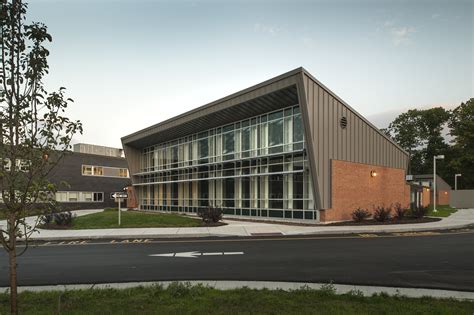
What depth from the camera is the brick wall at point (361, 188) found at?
2227 centimetres

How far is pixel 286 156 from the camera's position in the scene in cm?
2416

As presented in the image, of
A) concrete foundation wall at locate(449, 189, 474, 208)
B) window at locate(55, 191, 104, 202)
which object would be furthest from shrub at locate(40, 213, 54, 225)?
concrete foundation wall at locate(449, 189, 474, 208)

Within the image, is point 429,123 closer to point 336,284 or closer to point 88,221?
point 88,221

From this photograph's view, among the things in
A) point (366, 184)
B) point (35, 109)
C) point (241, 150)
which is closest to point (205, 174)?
point (241, 150)

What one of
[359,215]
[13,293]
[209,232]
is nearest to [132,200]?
[209,232]

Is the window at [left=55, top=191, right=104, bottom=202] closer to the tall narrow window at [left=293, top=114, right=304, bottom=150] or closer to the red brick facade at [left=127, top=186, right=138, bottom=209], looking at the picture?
the red brick facade at [left=127, top=186, right=138, bottom=209]

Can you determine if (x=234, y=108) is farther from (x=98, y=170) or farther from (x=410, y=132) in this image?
(x=410, y=132)

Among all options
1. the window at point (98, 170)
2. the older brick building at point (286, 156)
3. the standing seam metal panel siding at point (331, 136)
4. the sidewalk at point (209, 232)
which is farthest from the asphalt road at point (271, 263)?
the window at point (98, 170)

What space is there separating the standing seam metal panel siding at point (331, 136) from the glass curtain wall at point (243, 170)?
52.7 inches

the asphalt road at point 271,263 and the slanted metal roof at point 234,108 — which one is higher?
the slanted metal roof at point 234,108

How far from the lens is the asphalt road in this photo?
855 cm

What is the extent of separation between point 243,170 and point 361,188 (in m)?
8.82

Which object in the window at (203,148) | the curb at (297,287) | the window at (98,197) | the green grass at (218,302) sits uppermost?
the window at (203,148)

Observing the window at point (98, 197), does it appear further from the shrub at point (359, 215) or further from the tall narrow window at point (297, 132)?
the shrub at point (359, 215)
